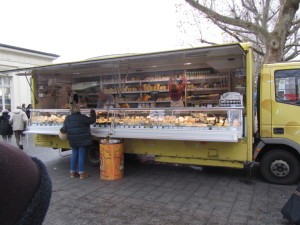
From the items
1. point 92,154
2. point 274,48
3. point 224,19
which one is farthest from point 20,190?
point 274,48

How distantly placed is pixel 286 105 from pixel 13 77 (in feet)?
54.6

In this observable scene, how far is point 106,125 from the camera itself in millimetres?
6234

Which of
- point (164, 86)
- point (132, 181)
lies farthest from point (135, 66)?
point (132, 181)

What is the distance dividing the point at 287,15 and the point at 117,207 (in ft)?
30.5

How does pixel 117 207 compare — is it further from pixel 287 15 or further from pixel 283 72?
pixel 287 15

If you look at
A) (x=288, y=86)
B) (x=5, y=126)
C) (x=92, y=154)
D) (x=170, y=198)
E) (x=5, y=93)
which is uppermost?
(x=5, y=93)

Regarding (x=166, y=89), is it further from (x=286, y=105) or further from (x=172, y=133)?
(x=286, y=105)

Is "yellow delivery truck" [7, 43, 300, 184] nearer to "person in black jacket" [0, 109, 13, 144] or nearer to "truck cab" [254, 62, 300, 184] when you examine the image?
"truck cab" [254, 62, 300, 184]

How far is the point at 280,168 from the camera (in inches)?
197

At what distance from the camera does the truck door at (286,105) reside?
4859 mm

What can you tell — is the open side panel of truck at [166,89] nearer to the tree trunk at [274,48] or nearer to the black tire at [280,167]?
the black tire at [280,167]

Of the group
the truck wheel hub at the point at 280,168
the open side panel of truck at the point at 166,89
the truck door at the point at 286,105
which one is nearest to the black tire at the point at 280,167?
the truck wheel hub at the point at 280,168

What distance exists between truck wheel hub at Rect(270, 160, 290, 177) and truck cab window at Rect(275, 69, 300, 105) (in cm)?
121

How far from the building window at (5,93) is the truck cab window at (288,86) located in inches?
649
